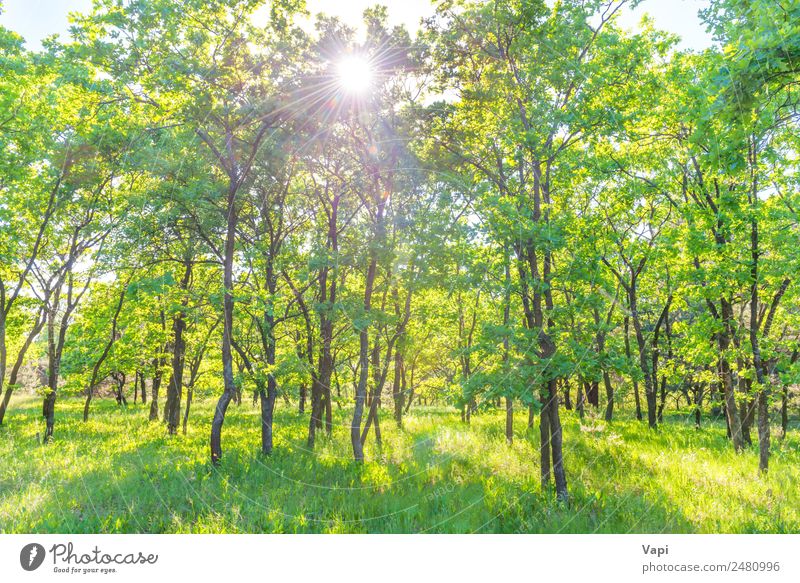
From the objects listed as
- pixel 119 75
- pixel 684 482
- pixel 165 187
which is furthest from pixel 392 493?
pixel 119 75

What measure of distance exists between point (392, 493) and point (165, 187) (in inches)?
446

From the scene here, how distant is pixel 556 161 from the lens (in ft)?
34.3

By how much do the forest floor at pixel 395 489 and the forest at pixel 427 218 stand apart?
3.9 inches

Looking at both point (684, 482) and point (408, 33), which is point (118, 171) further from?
point (684, 482)

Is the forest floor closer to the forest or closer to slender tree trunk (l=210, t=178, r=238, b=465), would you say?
the forest

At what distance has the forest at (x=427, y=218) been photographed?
28.3 feet

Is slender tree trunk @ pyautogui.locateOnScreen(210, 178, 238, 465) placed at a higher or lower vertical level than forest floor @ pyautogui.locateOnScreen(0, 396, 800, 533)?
higher

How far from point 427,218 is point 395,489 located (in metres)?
8.46

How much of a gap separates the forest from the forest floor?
3.9 inches

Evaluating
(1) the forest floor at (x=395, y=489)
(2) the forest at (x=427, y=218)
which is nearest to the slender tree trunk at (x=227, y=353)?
(2) the forest at (x=427, y=218)

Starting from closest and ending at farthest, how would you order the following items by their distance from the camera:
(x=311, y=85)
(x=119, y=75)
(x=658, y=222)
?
(x=119, y=75) → (x=311, y=85) → (x=658, y=222)

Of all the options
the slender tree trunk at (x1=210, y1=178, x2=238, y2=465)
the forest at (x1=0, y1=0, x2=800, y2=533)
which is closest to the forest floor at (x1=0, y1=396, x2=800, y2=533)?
the forest at (x1=0, y1=0, x2=800, y2=533)

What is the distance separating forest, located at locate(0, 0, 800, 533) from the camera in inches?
339

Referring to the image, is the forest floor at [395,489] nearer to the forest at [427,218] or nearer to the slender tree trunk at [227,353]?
the forest at [427,218]
